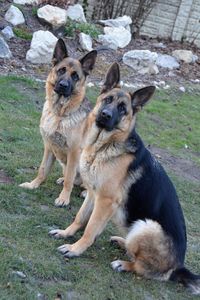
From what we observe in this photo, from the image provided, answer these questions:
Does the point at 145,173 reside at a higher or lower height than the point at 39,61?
higher

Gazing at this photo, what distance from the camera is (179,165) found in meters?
9.31

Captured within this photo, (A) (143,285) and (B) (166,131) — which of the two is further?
(B) (166,131)

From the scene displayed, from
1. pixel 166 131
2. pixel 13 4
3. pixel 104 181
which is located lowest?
pixel 166 131

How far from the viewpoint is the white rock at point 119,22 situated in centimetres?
1578

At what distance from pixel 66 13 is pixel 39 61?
9.40 ft

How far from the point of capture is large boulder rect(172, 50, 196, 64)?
15750 mm

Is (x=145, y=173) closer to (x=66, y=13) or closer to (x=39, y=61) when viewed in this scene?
(x=39, y=61)

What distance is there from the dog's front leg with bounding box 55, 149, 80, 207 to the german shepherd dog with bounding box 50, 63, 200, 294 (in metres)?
1.02

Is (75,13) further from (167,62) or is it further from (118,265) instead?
(118,265)

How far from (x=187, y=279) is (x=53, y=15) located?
9989mm

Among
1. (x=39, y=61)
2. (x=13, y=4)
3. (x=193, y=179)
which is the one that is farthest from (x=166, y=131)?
(x=13, y=4)

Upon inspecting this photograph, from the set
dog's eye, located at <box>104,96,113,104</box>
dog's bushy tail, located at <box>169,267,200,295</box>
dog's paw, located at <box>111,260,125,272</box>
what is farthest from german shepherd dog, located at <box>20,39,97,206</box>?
dog's bushy tail, located at <box>169,267,200,295</box>

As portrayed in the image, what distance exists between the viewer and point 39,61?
1198 cm

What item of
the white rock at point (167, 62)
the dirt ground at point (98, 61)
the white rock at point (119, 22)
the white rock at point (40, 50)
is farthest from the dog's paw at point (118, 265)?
the white rock at point (119, 22)
